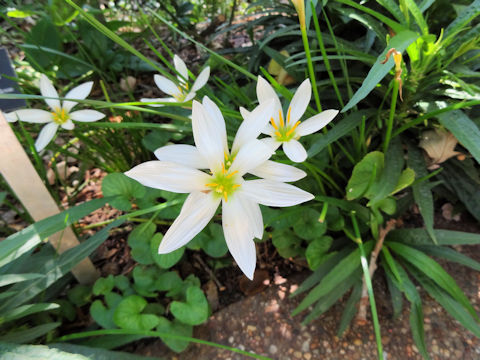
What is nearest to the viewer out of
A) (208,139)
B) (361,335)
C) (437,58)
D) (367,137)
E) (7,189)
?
(208,139)

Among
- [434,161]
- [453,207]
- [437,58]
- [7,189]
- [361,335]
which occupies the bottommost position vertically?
[361,335]

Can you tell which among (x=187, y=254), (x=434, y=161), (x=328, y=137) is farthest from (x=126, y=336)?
(x=434, y=161)

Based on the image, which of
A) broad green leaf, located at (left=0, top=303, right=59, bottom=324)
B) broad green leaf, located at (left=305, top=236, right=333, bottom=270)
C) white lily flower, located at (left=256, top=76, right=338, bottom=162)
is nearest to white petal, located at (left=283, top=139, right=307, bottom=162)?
white lily flower, located at (left=256, top=76, right=338, bottom=162)

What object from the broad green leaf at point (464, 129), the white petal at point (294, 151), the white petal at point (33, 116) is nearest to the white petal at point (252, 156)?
the white petal at point (294, 151)

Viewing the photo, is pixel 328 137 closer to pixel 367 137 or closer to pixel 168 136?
pixel 367 137

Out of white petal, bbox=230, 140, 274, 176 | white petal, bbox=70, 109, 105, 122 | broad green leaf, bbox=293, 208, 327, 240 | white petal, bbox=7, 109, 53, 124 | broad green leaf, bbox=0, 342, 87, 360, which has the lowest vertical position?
broad green leaf, bbox=293, 208, 327, 240

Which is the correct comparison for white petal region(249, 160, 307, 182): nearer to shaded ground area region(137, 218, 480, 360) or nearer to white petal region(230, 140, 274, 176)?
white petal region(230, 140, 274, 176)

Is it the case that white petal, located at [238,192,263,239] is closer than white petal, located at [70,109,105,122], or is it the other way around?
white petal, located at [238,192,263,239]

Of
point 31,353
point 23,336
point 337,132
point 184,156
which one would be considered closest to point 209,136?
point 184,156
